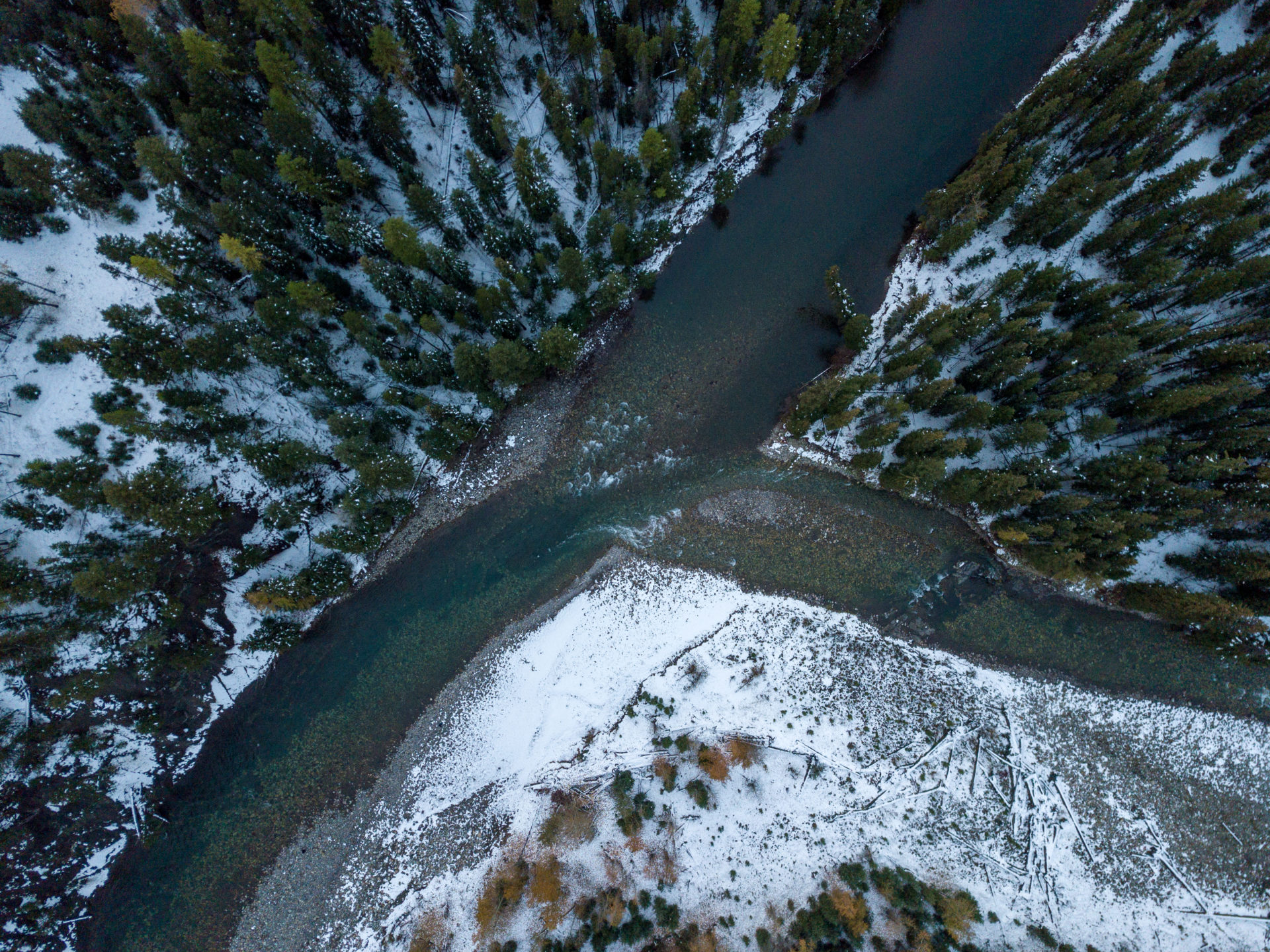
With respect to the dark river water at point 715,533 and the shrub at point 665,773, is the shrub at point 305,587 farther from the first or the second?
the shrub at point 665,773

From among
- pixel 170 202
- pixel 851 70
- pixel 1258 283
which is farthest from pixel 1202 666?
pixel 170 202

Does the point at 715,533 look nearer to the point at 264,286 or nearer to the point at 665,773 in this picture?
the point at 665,773

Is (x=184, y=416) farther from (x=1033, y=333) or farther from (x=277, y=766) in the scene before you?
(x=1033, y=333)

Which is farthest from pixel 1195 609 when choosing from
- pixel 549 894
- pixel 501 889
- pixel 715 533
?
pixel 501 889

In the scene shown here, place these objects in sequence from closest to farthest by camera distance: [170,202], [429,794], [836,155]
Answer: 1. [170,202]
2. [429,794]
3. [836,155]

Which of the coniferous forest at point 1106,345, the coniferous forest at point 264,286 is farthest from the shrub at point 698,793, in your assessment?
the coniferous forest at point 264,286

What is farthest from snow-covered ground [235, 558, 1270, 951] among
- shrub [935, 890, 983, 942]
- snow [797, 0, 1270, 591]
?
snow [797, 0, 1270, 591]
